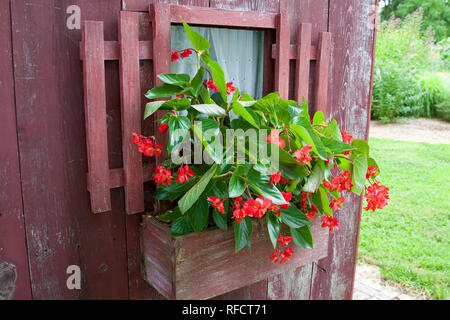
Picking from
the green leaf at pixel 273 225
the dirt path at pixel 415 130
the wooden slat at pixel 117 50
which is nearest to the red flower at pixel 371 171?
the green leaf at pixel 273 225

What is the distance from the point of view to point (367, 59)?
7.07 feet

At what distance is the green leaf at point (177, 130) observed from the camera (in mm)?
1271

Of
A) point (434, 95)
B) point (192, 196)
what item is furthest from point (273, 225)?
point (434, 95)

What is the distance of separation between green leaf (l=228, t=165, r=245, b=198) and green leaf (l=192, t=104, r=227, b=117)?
0.60ft

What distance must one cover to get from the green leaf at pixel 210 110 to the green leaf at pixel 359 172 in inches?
19.1

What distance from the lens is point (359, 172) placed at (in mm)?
1510

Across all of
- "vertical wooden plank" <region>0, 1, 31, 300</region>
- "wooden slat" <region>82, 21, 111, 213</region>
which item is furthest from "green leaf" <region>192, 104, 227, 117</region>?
"vertical wooden plank" <region>0, 1, 31, 300</region>

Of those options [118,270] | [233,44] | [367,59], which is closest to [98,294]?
[118,270]

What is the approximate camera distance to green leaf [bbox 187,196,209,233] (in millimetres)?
1410

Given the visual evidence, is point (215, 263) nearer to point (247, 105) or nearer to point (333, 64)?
point (247, 105)

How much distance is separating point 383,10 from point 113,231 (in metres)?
17.0

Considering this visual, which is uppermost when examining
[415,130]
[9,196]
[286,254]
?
[9,196]

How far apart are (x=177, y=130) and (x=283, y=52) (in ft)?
2.31

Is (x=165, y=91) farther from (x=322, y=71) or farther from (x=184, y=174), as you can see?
(x=322, y=71)
